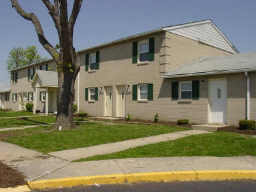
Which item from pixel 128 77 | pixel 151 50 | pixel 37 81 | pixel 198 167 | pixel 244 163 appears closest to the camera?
pixel 198 167

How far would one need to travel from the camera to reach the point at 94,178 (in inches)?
196

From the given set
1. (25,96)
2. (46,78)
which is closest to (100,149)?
(46,78)

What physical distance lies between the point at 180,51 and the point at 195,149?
10183 mm

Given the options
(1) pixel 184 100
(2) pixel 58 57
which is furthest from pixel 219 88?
(2) pixel 58 57

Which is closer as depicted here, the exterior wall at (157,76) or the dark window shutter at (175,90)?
the exterior wall at (157,76)

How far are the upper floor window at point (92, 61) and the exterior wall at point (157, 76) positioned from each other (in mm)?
410

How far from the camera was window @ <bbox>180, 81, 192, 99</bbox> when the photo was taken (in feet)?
48.1

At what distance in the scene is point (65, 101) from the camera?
12.5m

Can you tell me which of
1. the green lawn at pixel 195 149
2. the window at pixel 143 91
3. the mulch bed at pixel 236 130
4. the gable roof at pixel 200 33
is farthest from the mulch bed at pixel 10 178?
the gable roof at pixel 200 33

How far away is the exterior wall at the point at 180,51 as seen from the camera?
1581 cm

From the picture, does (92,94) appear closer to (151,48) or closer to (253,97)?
(151,48)

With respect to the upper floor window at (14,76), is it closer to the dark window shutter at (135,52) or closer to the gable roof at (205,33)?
the dark window shutter at (135,52)

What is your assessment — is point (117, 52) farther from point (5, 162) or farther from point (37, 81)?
point (5, 162)

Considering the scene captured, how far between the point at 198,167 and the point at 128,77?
12793 millimetres
